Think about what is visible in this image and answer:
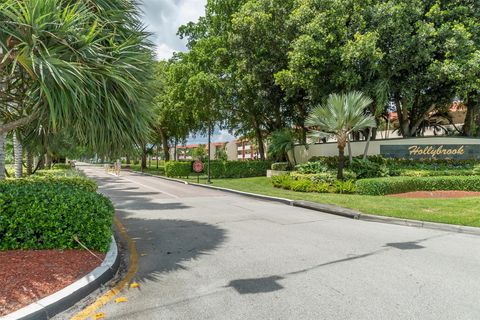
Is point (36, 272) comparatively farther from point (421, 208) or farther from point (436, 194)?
point (436, 194)

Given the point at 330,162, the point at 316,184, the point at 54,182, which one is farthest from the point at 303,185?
the point at 54,182

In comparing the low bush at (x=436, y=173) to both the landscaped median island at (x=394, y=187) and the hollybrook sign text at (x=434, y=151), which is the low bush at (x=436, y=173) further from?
the hollybrook sign text at (x=434, y=151)

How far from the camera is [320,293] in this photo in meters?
3.94

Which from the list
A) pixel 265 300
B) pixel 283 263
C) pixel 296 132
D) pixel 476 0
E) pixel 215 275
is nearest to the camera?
pixel 265 300

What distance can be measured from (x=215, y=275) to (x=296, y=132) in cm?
2341

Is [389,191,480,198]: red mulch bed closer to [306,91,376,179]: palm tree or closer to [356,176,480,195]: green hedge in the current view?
[356,176,480,195]: green hedge

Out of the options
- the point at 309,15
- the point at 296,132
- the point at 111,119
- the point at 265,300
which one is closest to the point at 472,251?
the point at 265,300

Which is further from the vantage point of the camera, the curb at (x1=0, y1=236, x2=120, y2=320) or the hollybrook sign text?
the hollybrook sign text

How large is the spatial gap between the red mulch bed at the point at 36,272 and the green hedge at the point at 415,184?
11.5m

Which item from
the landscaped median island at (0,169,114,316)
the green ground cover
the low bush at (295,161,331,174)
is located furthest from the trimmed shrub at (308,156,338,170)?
the green ground cover

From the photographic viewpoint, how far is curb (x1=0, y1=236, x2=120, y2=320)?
3.14 metres

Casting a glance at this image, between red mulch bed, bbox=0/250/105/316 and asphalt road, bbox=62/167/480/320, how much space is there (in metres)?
0.73

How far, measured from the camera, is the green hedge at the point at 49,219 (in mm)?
4668

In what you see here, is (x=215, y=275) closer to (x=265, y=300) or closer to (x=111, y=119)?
(x=265, y=300)
